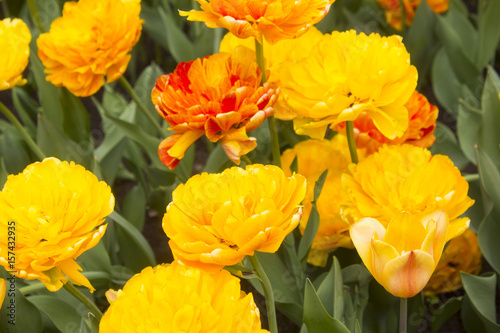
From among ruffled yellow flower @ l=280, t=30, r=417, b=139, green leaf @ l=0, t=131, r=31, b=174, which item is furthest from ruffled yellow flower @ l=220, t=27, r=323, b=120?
green leaf @ l=0, t=131, r=31, b=174

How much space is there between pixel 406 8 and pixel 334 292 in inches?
46.4

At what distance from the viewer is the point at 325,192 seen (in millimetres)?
1041

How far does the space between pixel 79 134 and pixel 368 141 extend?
0.75 metres

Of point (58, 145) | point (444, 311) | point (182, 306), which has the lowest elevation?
point (444, 311)

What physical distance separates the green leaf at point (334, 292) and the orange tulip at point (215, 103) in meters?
0.23

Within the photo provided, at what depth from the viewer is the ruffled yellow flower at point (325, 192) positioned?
103 cm

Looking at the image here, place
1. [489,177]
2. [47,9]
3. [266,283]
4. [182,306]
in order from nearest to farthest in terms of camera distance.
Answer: [182,306]
[266,283]
[489,177]
[47,9]

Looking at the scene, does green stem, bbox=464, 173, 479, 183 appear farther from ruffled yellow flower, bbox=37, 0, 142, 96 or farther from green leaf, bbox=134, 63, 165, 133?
green leaf, bbox=134, 63, 165, 133

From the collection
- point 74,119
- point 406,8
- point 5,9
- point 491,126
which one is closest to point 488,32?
point 406,8

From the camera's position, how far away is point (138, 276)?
2.30 feet

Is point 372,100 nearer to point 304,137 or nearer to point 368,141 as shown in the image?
point 368,141


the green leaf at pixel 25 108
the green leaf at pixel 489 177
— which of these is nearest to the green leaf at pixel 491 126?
the green leaf at pixel 489 177

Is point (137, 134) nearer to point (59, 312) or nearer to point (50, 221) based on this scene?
point (59, 312)

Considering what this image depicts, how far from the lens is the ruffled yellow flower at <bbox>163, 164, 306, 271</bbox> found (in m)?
0.67
